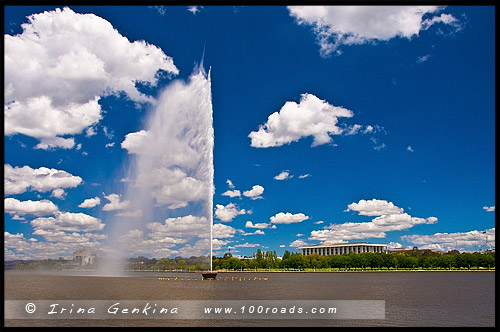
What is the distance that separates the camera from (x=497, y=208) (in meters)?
13.4

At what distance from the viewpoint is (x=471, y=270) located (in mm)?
194000

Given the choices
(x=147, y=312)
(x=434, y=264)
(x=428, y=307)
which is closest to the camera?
(x=147, y=312)

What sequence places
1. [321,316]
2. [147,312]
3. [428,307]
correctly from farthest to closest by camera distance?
[428,307], [147,312], [321,316]
